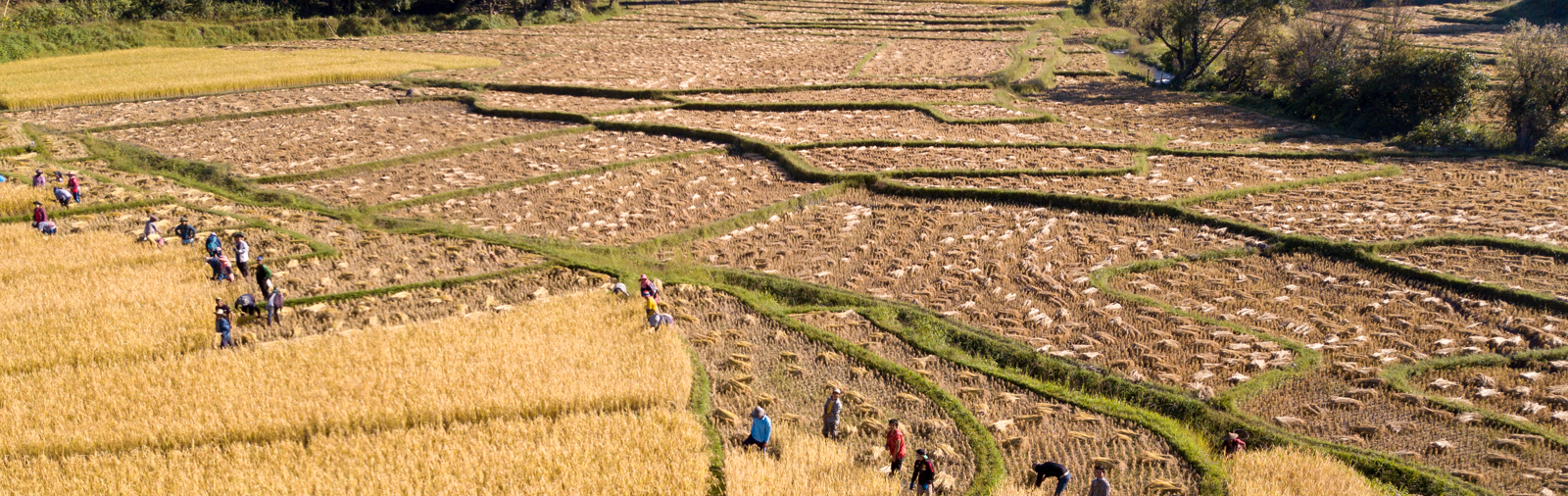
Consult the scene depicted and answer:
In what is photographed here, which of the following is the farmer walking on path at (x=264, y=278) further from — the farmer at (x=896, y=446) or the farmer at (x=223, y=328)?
the farmer at (x=896, y=446)

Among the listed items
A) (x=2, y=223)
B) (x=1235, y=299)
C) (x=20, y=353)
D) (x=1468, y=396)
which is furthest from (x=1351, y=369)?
(x=2, y=223)

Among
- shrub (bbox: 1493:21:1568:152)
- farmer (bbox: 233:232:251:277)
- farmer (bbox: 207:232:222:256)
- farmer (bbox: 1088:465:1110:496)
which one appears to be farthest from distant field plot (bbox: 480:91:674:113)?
shrub (bbox: 1493:21:1568:152)

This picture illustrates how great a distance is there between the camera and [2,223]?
698 inches

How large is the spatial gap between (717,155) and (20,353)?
1459 centimetres

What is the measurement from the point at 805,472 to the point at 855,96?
76.6 ft

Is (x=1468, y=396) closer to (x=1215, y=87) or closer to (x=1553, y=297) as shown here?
(x=1553, y=297)

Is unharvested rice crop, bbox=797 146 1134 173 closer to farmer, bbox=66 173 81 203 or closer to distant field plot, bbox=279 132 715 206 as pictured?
distant field plot, bbox=279 132 715 206

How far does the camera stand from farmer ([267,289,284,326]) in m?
13.1

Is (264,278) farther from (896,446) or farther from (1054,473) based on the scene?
(1054,473)

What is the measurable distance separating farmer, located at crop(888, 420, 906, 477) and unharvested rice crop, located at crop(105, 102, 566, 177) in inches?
719

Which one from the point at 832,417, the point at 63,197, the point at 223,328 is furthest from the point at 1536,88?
the point at 63,197

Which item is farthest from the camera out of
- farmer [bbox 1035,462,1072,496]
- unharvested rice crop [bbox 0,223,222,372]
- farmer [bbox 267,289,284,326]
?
farmer [bbox 267,289,284,326]

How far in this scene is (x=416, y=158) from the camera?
75.3 ft

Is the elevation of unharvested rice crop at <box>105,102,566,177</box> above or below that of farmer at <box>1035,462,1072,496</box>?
above
